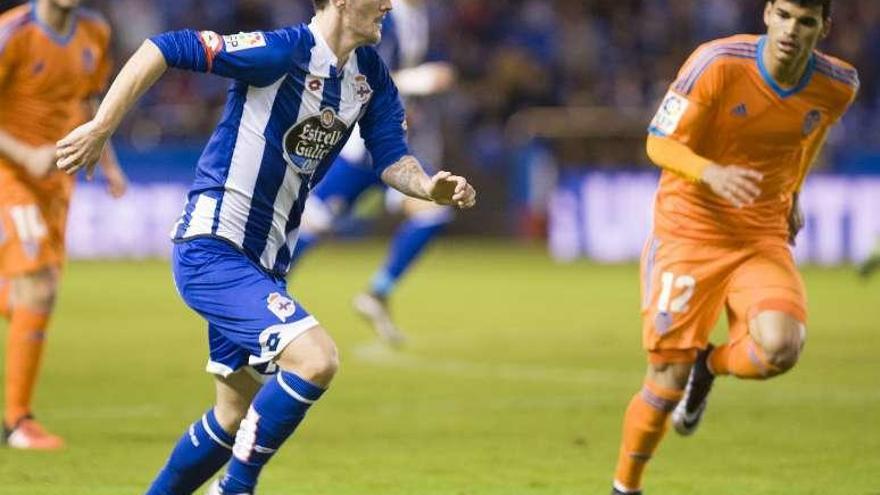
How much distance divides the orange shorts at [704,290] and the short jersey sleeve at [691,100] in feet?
1.75

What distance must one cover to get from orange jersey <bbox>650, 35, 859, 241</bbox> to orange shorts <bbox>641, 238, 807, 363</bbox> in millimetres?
76

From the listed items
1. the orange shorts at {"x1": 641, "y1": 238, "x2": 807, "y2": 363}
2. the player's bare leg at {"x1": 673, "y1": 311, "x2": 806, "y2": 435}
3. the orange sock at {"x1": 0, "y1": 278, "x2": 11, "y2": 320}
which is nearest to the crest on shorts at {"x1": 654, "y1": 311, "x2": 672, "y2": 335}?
the orange shorts at {"x1": 641, "y1": 238, "x2": 807, "y2": 363}

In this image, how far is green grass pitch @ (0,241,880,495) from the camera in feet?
26.3

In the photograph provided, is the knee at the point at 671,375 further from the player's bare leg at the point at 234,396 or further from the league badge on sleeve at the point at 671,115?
the player's bare leg at the point at 234,396

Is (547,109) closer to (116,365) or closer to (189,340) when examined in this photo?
(189,340)

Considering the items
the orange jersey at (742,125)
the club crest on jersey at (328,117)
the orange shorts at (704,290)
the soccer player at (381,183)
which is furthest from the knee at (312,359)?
the soccer player at (381,183)

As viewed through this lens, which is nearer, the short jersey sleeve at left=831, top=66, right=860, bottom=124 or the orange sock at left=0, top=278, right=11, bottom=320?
the short jersey sleeve at left=831, top=66, right=860, bottom=124

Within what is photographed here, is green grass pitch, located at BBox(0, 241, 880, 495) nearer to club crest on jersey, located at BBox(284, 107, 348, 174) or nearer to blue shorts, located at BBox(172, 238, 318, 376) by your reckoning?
blue shorts, located at BBox(172, 238, 318, 376)

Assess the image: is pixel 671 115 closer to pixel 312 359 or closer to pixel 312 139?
pixel 312 139

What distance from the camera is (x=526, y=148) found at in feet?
82.5

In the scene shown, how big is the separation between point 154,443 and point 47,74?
1954mm

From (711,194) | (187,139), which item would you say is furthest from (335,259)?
(711,194)

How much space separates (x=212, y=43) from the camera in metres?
6.23

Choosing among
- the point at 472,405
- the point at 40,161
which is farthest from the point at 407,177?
the point at 472,405
